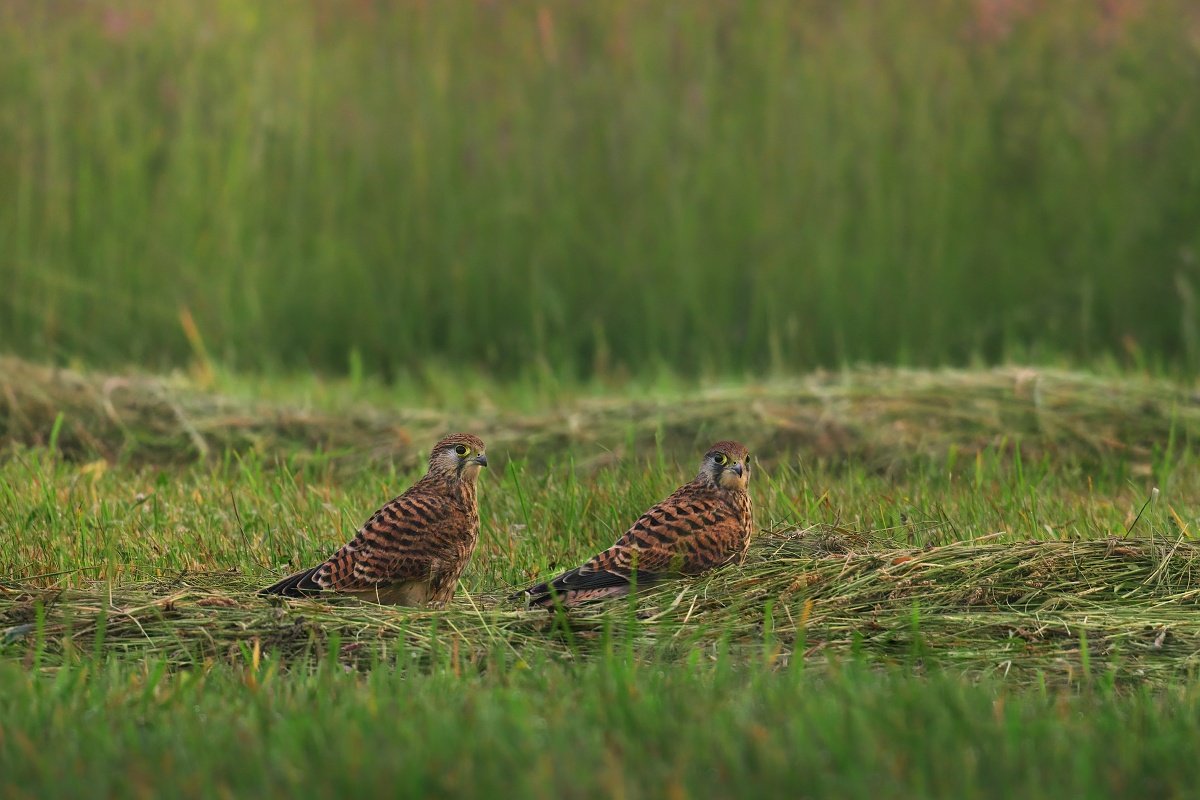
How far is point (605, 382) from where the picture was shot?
34.6 feet

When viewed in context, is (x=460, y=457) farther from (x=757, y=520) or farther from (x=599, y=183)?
(x=599, y=183)

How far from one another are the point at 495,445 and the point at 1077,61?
644 cm

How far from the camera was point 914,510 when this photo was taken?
19.1ft

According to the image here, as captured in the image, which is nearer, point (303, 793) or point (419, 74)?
point (303, 793)

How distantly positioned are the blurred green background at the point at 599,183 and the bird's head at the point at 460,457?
5574mm

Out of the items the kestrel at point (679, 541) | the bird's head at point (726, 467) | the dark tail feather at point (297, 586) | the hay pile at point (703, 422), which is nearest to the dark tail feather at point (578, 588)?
the kestrel at point (679, 541)

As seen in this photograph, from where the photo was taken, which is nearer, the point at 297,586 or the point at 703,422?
the point at 297,586

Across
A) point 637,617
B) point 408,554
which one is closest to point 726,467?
point 637,617

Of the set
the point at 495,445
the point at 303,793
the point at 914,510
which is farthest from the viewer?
the point at 495,445

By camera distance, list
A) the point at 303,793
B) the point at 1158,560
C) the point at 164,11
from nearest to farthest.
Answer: the point at 303,793 → the point at 1158,560 → the point at 164,11

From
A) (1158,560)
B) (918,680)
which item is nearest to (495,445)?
(1158,560)

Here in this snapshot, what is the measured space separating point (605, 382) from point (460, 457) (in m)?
5.36

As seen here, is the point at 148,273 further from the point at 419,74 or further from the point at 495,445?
the point at 495,445

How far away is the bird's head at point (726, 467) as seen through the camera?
5.14 meters
